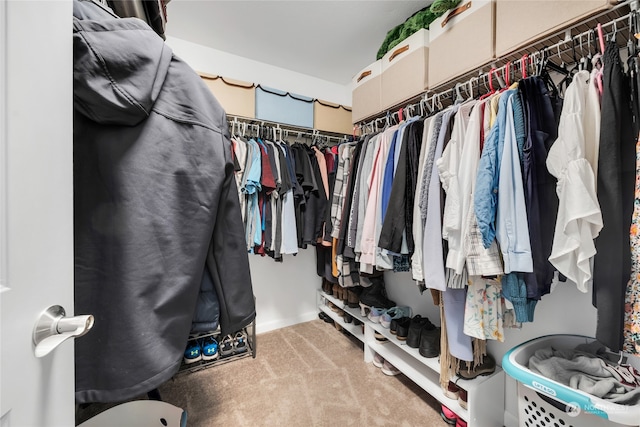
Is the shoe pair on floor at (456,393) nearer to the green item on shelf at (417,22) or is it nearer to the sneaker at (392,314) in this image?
the sneaker at (392,314)

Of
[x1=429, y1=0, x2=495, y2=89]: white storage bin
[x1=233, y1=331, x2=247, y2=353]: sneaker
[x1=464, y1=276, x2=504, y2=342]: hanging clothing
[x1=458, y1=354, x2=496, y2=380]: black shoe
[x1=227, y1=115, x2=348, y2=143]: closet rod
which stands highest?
[x1=429, y1=0, x2=495, y2=89]: white storage bin

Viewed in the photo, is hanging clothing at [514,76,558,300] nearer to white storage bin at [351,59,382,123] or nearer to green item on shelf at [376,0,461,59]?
green item on shelf at [376,0,461,59]

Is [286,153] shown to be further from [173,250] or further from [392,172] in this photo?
[173,250]

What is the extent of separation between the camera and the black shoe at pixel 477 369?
4.03 ft

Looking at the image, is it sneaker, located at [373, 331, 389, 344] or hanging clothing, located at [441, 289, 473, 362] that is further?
sneaker, located at [373, 331, 389, 344]

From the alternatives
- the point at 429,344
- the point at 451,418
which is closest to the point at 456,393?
the point at 451,418

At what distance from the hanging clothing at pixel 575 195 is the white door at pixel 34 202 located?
3.76ft

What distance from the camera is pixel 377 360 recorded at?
1.75 meters

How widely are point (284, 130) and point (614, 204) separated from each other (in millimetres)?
1885

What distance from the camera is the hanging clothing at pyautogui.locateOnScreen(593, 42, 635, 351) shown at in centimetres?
68

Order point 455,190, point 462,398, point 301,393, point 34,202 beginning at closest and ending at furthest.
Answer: point 34,202, point 455,190, point 462,398, point 301,393

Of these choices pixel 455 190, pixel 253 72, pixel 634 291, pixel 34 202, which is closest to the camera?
pixel 34 202

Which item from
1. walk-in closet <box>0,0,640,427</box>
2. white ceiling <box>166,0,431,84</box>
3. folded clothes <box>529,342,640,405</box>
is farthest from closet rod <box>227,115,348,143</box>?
folded clothes <box>529,342,640,405</box>

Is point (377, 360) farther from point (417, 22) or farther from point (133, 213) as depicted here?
point (417, 22)
